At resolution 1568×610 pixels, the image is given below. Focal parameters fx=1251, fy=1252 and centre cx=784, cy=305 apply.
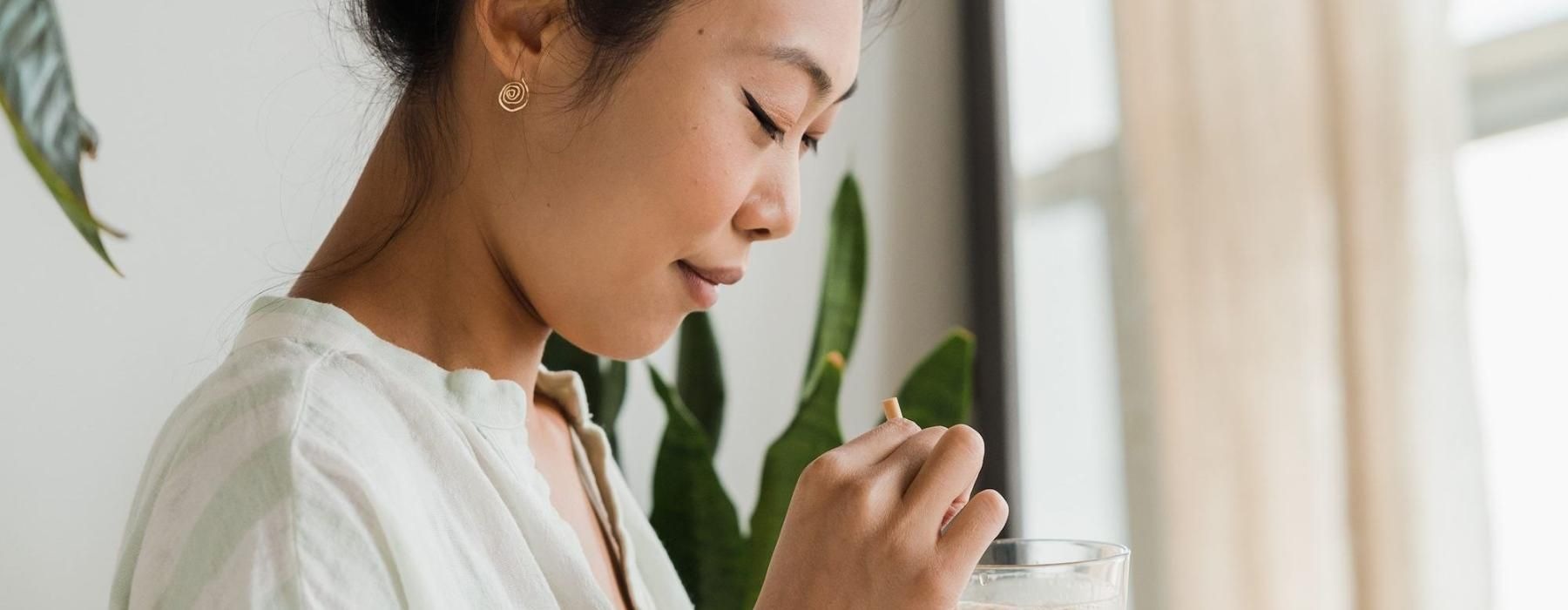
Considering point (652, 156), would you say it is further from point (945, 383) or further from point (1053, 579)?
point (945, 383)

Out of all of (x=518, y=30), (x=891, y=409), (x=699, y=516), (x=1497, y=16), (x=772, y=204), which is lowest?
(x=699, y=516)

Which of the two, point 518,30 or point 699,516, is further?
point 699,516

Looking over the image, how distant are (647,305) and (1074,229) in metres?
1.09

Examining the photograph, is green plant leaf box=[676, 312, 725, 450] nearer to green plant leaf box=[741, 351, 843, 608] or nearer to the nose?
green plant leaf box=[741, 351, 843, 608]

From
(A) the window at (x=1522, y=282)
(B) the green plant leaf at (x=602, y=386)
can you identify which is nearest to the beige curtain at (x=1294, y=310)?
(A) the window at (x=1522, y=282)

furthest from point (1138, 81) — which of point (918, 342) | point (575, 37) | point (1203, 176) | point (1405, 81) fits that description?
point (575, 37)

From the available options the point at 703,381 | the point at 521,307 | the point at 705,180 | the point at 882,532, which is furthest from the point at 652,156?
the point at 703,381

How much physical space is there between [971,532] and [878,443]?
0.22 feet

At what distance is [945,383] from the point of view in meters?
1.25

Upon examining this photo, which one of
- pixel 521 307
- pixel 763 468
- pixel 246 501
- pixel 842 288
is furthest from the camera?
pixel 842 288

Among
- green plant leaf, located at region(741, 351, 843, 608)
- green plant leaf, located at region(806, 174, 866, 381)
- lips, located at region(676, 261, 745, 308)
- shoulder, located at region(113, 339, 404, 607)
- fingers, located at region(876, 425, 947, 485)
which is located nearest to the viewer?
shoulder, located at region(113, 339, 404, 607)

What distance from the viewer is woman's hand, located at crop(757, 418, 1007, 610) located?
1.91 ft

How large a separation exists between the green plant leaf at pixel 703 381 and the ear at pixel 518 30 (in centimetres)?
70

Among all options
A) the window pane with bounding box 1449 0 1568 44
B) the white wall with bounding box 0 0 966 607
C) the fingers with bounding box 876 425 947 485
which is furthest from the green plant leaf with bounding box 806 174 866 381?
the fingers with bounding box 876 425 947 485
